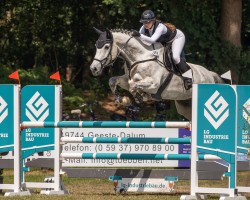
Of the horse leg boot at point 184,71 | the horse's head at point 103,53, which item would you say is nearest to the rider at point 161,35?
the horse leg boot at point 184,71

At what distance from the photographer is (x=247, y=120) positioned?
9.45 m

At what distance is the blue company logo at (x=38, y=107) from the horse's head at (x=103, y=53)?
72 cm

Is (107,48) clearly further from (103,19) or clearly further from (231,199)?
(103,19)

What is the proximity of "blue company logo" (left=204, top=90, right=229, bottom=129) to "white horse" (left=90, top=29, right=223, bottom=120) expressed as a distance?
2.00m

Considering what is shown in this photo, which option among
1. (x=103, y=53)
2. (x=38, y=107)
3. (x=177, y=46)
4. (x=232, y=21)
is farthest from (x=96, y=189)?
(x=232, y=21)

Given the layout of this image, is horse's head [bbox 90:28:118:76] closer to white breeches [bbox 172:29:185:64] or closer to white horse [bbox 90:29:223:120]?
white horse [bbox 90:29:223:120]

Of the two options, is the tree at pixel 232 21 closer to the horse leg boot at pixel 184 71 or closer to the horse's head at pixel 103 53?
the horse leg boot at pixel 184 71

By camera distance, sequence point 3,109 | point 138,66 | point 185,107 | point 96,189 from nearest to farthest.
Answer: point 3,109, point 138,66, point 96,189, point 185,107

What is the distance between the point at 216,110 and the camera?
9.07 metres

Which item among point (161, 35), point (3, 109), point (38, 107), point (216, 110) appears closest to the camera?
point (216, 110)

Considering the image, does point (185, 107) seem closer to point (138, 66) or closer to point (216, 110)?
point (138, 66)

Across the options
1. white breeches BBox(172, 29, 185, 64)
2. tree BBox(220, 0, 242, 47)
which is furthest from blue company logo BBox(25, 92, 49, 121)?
tree BBox(220, 0, 242, 47)

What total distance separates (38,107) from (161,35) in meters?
1.93

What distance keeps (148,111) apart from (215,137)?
45.7 feet
